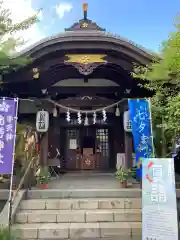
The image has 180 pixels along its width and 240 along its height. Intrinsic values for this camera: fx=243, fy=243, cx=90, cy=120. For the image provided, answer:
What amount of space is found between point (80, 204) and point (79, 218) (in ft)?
1.85

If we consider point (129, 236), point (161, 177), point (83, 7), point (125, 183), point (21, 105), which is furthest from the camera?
point (83, 7)

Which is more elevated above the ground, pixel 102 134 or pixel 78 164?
pixel 102 134

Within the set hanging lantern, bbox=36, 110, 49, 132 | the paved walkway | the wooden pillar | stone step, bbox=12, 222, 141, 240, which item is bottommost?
stone step, bbox=12, 222, 141, 240

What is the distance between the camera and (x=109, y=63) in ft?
31.1

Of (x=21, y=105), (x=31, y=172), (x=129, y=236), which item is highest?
(x=21, y=105)

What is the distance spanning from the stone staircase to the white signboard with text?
108 centimetres

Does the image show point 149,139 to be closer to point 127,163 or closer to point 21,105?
point 127,163

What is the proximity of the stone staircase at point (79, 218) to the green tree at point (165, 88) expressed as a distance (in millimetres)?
2440

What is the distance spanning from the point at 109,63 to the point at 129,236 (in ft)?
20.2

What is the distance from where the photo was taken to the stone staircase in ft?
19.9

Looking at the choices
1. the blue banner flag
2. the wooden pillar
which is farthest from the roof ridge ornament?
the blue banner flag

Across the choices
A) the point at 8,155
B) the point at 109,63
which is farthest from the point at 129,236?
the point at 109,63

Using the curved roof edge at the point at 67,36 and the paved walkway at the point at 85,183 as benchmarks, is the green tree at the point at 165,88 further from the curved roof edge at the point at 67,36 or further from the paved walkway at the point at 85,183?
the paved walkway at the point at 85,183

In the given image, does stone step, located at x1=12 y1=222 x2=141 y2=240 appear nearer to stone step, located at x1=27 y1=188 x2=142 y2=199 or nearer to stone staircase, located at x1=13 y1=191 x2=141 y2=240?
stone staircase, located at x1=13 y1=191 x2=141 y2=240
